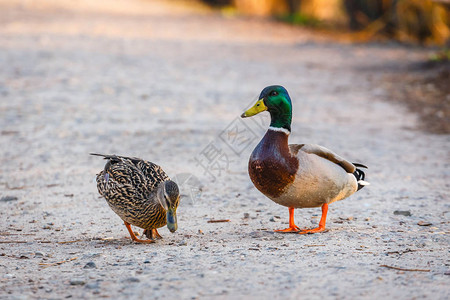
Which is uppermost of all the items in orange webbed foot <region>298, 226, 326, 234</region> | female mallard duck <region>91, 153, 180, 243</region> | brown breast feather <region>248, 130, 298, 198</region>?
brown breast feather <region>248, 130, 298, 198</region>

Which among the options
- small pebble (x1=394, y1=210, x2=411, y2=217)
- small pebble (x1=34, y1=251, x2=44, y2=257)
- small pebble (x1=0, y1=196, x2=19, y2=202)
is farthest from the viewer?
small pebble (x1=0, y1=196, x2=19, y2=202)

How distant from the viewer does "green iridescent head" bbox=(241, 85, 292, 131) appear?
5.42m

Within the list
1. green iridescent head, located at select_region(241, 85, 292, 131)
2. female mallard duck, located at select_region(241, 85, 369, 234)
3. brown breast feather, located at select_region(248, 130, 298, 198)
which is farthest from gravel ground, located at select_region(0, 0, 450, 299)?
green iridescent head, located at select_region(241, 85, 292, 131)

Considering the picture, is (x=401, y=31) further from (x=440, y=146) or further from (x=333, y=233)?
(x=333, y=233)

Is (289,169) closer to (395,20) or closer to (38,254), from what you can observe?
(38,254)

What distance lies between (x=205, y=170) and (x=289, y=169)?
2.45 metres

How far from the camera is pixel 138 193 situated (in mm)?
Result: 5270

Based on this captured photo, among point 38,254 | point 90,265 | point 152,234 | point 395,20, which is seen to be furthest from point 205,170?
point 395,20

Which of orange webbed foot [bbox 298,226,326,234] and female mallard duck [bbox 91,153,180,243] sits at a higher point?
female mallard duck [bbox 91,153,180,243]

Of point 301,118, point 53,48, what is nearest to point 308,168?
point 301,118

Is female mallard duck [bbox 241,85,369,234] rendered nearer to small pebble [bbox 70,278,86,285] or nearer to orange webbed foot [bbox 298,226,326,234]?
orange webbed foot [bbox 298,226,326,234]

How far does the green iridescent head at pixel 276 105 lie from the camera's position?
5.42 m

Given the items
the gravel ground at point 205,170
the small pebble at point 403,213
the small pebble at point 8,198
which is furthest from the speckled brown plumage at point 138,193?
the small pebble at point 403,213

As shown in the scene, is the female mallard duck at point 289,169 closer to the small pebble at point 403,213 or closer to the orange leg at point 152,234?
the small pebble at point 403,213
